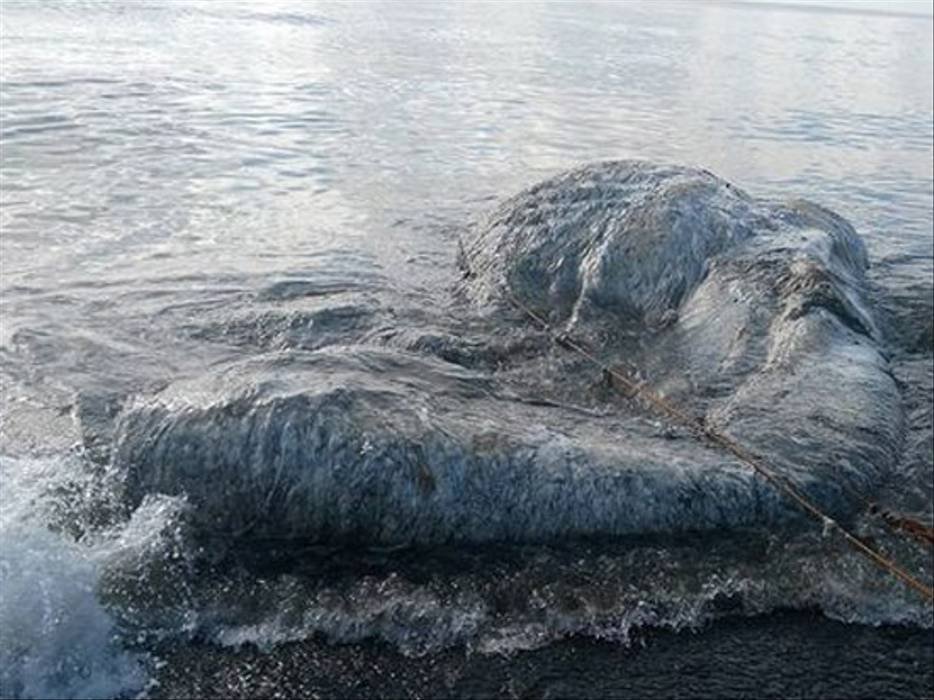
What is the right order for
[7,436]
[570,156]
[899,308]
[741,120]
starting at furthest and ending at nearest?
1. [741,120]
2. [570,156]
3. [899,308]
4. [7,436]

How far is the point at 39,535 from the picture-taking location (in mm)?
5434

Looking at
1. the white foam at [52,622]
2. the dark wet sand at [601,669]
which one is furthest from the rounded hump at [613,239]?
the white foam at [52,622]

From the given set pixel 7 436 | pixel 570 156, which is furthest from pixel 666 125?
pixel 7 436

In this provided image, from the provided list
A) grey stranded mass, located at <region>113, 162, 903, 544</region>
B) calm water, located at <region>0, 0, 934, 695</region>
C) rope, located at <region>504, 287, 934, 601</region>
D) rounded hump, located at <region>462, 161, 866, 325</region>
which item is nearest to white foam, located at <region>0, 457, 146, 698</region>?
calm water, located at <region>0, 0, 934, 695</region>

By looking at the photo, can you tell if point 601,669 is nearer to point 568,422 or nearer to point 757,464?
point 757,464

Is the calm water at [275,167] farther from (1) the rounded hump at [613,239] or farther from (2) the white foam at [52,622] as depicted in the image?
(1) the rounded hump at [613,239]

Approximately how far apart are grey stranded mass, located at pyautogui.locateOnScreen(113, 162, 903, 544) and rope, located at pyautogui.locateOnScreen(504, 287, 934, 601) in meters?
0.09

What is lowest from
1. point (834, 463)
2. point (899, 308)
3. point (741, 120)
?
point (741, 120)

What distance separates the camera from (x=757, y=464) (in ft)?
→ 21.3

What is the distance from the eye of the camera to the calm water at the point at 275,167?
299 inches

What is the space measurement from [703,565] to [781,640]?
656 mm

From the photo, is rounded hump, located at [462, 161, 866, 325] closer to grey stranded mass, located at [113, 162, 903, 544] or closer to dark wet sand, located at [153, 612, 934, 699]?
grey stranded mass, located at [113, 162, 903, 544]

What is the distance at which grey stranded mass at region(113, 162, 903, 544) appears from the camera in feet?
19.4

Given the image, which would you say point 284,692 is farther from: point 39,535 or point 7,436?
point 7,436
